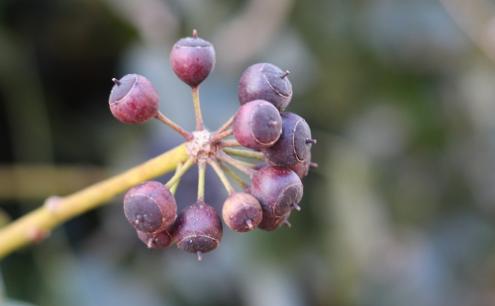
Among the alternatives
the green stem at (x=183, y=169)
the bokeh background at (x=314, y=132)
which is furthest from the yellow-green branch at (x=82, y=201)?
the bokeh background at (x=314, y=132)

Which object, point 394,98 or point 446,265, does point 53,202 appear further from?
point 446,265

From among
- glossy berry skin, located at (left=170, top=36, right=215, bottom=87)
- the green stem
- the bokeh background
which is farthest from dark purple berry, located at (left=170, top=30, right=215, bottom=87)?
the bokeh background

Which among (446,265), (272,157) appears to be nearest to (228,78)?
(446,265)

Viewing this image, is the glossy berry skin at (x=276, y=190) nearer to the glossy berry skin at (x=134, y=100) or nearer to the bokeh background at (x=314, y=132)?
the glossy berry skin at (x=134, y=100)

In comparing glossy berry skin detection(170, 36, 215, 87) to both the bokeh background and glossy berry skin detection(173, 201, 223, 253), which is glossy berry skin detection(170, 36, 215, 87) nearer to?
glossy berry skin detection(173, 201, 223, 253)

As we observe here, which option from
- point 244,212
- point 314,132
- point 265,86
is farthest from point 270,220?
point 314,132

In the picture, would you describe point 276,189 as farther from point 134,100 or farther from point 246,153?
point 134,100
